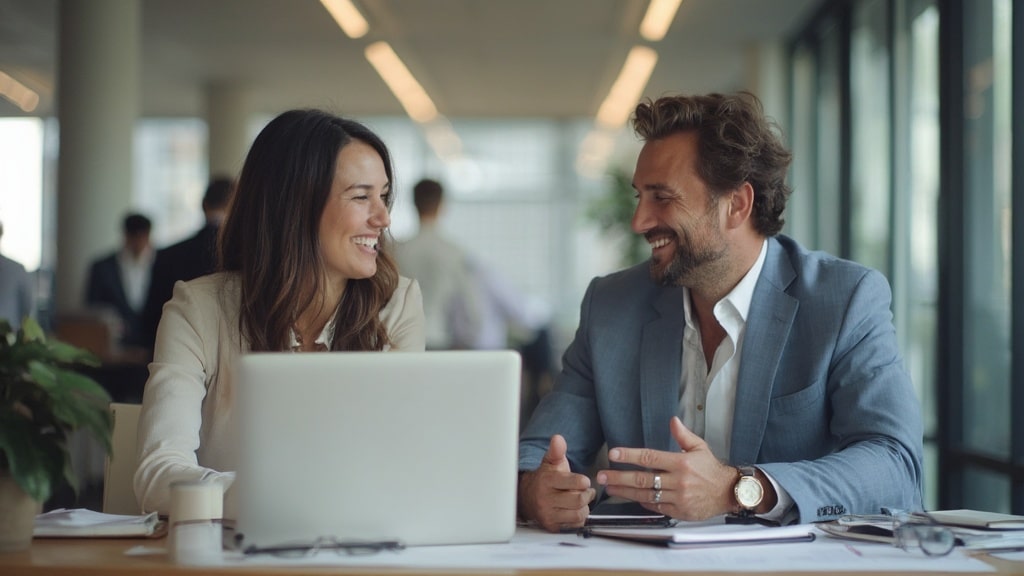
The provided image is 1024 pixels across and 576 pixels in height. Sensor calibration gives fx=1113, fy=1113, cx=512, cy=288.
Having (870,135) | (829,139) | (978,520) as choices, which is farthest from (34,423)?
(829,139)

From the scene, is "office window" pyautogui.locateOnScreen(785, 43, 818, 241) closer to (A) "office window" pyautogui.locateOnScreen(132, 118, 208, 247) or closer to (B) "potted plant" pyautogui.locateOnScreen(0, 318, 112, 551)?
(B) "potted plant" pyautogui.locateOnScreen(0, 318, 112, 551)

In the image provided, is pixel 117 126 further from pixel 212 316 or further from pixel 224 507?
pixel 224 507

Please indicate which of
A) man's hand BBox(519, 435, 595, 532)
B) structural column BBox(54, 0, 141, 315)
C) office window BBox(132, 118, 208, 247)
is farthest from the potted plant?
office window BBox(132, 118, 208, 247)

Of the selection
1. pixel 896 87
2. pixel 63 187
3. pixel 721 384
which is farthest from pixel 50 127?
pixel 721 384

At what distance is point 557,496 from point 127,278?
6.65 meters

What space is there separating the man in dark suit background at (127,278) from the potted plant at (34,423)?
585 cm

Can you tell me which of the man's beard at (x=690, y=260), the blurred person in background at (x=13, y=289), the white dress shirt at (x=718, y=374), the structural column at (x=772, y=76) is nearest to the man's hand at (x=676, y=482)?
the white dress shirt at (x=718, y=374)

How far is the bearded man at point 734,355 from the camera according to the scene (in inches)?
79.5

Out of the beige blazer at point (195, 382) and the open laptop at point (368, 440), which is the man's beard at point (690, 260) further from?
the open laptop at point (368, 440)

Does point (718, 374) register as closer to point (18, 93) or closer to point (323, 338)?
point (323, 338)

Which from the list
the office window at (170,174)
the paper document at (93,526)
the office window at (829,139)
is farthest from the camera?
the office window at (170,174)

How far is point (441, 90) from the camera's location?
1111cm

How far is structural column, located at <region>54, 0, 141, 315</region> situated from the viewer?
7.23 m

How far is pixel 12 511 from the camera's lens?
1.62m
